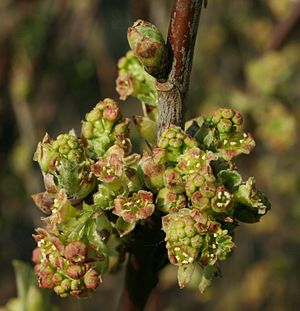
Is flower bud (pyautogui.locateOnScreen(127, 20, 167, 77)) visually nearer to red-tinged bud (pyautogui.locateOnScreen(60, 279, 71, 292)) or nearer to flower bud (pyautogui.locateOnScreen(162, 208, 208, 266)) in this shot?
flower bud (pyautogui.locateOnScreen(162, 208, 208, 266))

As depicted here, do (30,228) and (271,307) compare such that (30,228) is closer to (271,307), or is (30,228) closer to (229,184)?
(271,307)

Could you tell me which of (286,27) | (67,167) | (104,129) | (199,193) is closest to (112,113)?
(104,129)

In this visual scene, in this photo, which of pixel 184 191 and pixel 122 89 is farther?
pixel 122 89

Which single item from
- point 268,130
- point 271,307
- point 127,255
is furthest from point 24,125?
point 127,255

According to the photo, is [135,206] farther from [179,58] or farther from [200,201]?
[179,58]

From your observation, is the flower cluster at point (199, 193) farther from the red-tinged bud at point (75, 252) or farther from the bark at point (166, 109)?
the red-tinged bud at point (75, 252)

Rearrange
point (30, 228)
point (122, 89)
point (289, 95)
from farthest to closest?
point (30, 228) < point (289, 95) < point (122, 89)
